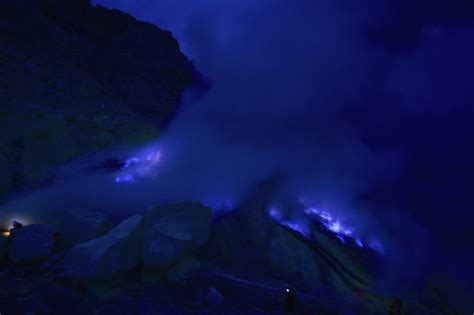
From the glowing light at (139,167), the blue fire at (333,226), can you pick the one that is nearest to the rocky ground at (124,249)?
the blue fire at (333,226)

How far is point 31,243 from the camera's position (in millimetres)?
9539

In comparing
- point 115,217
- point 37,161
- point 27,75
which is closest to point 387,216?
point 115,217

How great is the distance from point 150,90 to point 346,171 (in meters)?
21.4

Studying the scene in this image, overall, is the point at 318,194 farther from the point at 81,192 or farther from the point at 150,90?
the point at 150,90

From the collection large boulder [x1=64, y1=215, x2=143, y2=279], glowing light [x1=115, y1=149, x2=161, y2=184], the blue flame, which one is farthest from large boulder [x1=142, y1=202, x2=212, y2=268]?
glowing light [x1=115, y1=149, x2=161, y2=184]

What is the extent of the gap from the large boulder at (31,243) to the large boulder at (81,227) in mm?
632

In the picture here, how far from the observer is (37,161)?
1467cm

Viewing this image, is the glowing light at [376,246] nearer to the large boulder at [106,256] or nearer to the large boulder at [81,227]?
the large boulder at [106,256]

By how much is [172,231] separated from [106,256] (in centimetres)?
213

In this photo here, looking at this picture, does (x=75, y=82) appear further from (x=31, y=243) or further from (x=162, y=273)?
(x=162, y=273)

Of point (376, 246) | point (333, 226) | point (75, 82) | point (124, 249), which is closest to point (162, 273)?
point (124, 249)

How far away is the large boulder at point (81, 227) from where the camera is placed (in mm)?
10391

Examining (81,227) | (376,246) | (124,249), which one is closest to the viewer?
(124,249)

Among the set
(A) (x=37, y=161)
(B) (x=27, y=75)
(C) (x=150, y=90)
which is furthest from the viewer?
(C) (x=150, y=90)
